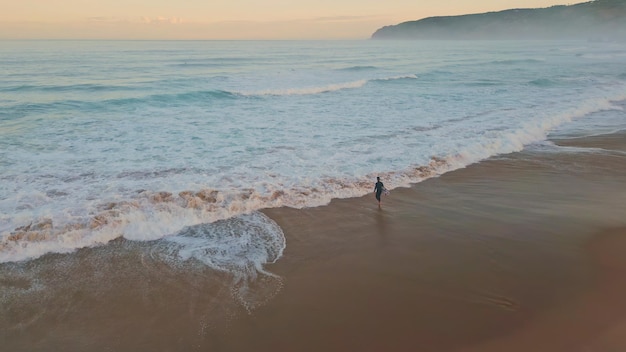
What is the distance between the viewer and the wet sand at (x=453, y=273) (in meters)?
5.56

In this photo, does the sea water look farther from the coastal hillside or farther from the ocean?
the coastal hillside

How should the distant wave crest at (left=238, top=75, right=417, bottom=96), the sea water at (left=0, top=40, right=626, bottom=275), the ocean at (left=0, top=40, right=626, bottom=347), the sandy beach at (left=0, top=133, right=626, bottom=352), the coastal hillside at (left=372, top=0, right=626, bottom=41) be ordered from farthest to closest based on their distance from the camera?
the coastal hillside at (left=372, top=0, right=626, bottom=41), the distant wave crest at (left=238, top=75, right=417, bottom=96), the sea water at (left=0, top=40, right=626, bottom=275), the ocean at (left=0, top=40, right=626, bottom=347), the sandy beach at (left=0, top=133, right=626, bottom=352)

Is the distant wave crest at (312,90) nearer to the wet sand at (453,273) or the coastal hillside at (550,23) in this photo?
the wet sand at (453,273)

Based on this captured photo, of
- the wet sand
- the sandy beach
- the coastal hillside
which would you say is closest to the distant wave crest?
the wet sand

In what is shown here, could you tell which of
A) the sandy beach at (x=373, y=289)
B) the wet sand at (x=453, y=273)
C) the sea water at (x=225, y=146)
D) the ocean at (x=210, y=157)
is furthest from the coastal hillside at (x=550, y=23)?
the sandy beach at (x=373, y=289)

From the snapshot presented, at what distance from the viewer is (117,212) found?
359 inches

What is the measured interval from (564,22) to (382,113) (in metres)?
177

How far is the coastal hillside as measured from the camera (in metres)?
145

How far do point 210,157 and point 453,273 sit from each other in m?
8.66

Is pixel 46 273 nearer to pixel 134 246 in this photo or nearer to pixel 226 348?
pixel 134 246

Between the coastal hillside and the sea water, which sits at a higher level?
the coastal hillside

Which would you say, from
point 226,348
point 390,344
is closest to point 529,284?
point 390,344

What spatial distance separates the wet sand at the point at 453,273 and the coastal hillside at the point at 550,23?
Result: 5794 inches

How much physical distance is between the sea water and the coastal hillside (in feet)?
441
